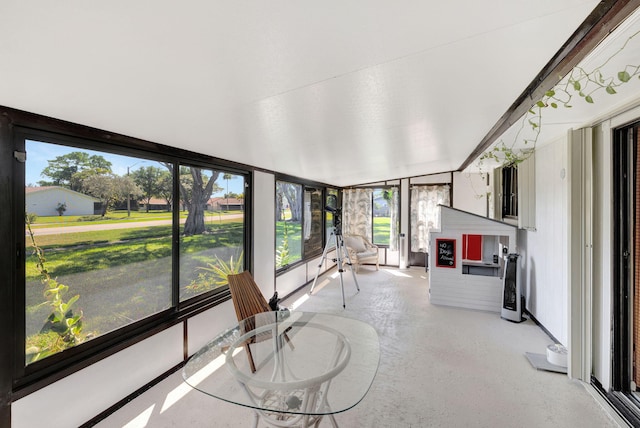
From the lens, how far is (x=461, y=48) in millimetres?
1225

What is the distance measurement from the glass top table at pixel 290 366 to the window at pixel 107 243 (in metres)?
0.78

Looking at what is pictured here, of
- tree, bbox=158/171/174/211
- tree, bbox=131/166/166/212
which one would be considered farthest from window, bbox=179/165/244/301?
tree, bbox=131/166/166/212

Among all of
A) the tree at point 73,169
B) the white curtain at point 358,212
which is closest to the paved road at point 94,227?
the tree at point 73,169

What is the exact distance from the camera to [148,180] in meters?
2.31

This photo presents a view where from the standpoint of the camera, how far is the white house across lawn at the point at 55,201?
5.28 ft

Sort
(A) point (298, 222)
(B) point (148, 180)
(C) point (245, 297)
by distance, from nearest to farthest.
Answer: (B) point (148, 180), (C) point (245, 297), (A) point (298, 222)

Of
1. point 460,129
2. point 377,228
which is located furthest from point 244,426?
point 377,228

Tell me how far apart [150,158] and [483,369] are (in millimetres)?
3411

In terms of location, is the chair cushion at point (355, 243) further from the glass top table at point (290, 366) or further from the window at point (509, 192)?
the glass top table at point (290, 366)

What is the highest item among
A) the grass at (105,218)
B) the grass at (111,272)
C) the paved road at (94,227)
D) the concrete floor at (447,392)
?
the grass at (105,218)

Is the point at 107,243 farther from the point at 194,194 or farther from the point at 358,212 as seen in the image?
the point at 358,212

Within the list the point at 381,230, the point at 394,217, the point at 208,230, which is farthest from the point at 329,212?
the point at 208,230

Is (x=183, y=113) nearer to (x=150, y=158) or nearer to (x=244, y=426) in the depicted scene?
(x=150, y=158)

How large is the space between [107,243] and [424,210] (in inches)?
231
